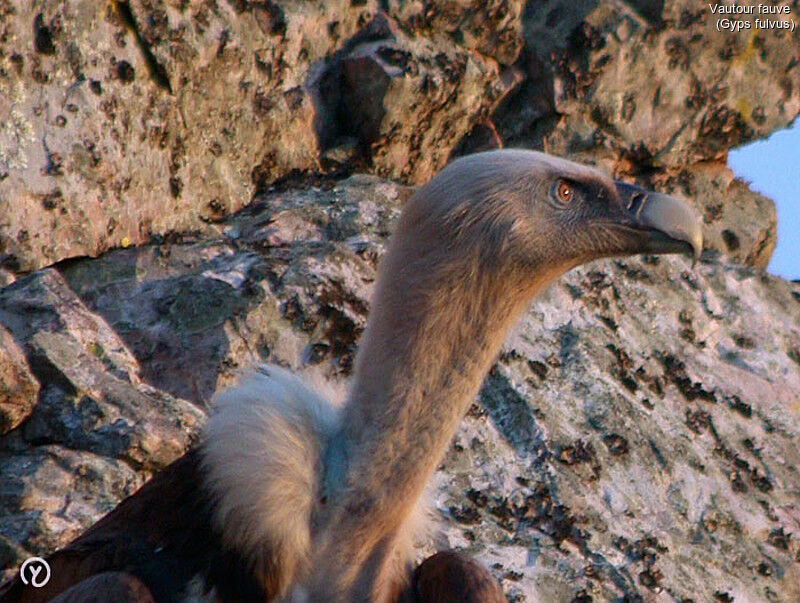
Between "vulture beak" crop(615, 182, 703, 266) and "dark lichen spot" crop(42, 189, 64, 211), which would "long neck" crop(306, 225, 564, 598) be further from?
"dark lichen spot" crop(42, 189, 64, 211)

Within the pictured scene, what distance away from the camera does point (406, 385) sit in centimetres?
441

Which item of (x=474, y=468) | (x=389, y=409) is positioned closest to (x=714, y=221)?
(x=474, y=468)

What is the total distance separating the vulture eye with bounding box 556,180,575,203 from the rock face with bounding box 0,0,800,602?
1510 millimetres

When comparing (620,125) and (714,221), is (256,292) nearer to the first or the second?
(620,125)

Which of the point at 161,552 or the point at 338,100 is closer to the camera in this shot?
the point at 161,552

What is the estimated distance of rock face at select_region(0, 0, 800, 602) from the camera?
598 cm

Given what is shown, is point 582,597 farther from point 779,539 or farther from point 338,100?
point 338,100

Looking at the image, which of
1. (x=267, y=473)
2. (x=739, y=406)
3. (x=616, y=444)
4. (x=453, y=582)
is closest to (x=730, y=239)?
(x=739, y=406)

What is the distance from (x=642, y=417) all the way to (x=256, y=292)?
7.01 ft

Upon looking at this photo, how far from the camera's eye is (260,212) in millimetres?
7395

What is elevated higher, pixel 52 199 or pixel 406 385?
pixel 406 385

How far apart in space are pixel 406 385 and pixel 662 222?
3.41 feet

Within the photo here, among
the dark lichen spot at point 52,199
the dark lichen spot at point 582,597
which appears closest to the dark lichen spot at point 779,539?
the dark lichen spot at point 582,597

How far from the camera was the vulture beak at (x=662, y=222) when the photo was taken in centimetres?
465
